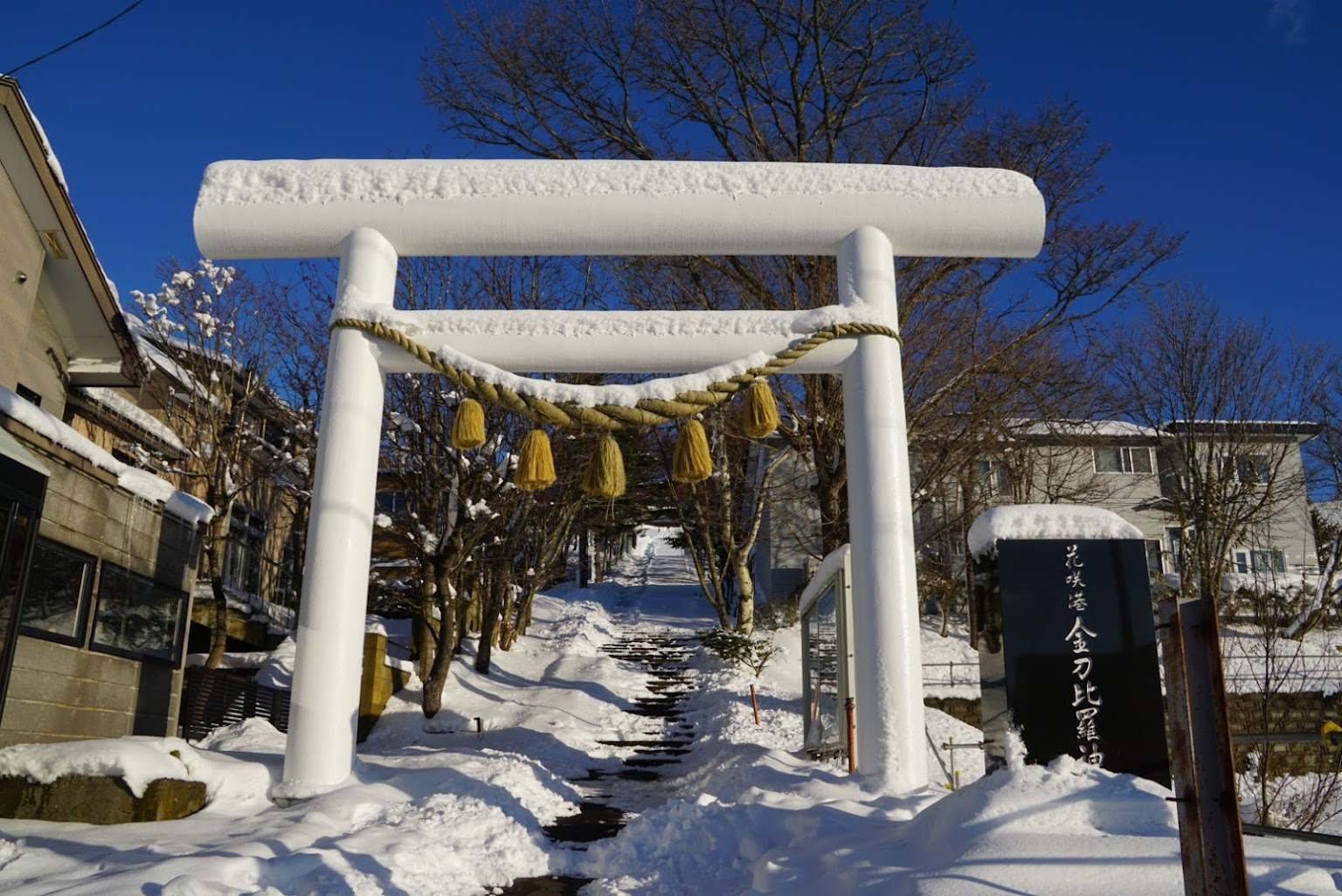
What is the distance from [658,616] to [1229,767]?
31.7 m

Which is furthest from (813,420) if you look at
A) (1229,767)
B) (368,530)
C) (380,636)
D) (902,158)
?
(1229,767)

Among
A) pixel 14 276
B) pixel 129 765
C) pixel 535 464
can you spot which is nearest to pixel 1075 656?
pixel 535 464

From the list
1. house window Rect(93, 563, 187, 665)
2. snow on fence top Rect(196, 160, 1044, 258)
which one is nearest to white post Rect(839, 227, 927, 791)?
snow on fence top Rect(196, 160, 1044, 258)

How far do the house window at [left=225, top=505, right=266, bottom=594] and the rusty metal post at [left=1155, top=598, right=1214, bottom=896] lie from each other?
18.2 m

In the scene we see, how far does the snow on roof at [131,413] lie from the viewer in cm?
1446

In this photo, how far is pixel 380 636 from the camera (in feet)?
48.8

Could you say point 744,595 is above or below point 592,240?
below

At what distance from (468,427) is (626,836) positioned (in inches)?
133

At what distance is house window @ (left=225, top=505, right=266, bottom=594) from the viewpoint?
1919cm

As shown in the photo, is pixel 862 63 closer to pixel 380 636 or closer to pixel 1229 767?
pixel 380 636

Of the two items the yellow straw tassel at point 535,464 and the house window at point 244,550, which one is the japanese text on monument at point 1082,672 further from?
the house window at point 244,550

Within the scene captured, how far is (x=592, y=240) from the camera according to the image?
796 centimetres

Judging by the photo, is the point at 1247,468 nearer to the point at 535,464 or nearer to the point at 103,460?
the point at 535,464

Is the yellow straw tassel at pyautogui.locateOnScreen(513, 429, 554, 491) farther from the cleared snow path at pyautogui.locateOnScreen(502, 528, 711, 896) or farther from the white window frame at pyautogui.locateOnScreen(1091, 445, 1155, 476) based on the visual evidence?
the white window frame at pyautogui.locateOnScreen(1091, 445, 1155, 476)
